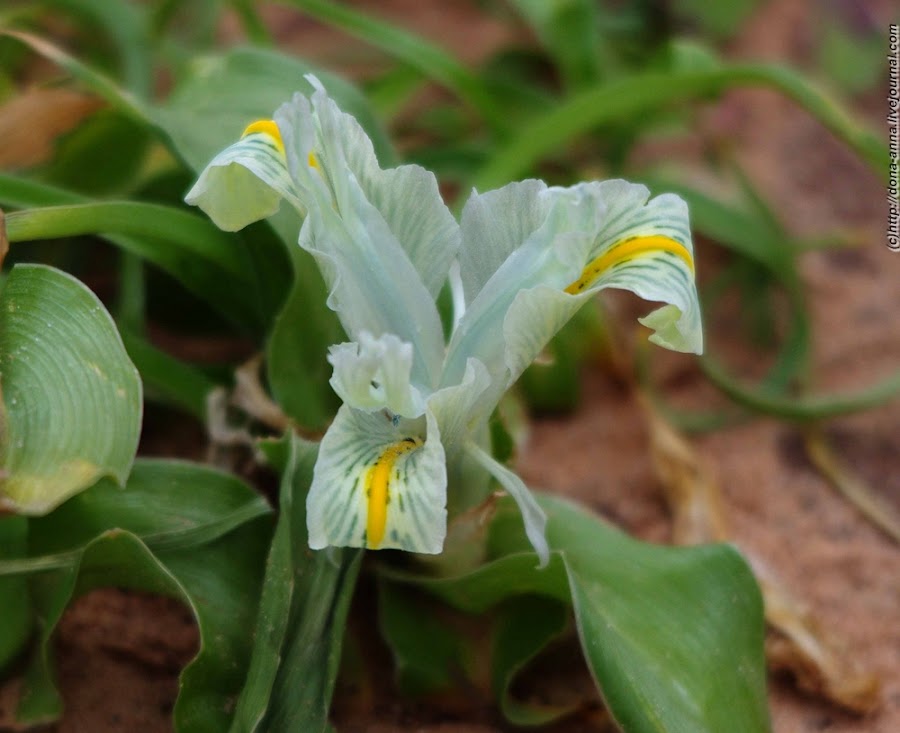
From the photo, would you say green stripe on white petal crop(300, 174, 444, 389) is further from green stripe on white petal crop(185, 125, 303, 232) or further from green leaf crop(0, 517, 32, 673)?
green leaf crop(0, 517, 32, 673)

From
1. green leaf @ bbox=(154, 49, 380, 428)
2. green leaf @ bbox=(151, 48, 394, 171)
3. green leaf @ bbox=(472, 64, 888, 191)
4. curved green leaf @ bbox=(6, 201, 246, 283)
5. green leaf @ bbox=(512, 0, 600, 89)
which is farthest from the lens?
green leaf @ bbox=(512, 0, 600, 89)

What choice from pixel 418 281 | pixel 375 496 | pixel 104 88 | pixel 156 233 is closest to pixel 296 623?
pixel 375 496

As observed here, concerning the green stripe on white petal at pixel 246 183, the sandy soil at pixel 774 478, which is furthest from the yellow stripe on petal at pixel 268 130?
the sandy soil at pixel 774 478

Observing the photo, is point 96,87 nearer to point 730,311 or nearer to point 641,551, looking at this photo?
point 641,551

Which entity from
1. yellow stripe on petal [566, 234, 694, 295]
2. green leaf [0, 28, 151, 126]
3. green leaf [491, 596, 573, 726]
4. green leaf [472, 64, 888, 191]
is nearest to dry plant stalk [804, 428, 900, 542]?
green leaf [472, 64, 888, 191]

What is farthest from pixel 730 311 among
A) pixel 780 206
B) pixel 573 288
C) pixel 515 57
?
pixel 573 288

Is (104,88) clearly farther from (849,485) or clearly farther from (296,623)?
(849,485)
